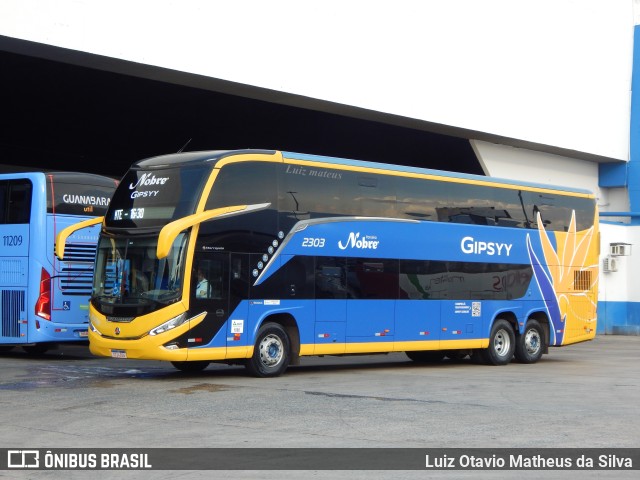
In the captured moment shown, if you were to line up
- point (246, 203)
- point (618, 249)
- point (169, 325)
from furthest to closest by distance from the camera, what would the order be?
1. point (618, 249)
2. point (246, 203)
3. point (169, 325)

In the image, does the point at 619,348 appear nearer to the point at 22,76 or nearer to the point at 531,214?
the point at 531,214

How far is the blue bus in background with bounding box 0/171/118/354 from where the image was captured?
20.4 m

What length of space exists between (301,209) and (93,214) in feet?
18.4

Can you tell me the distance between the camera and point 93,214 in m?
21.5

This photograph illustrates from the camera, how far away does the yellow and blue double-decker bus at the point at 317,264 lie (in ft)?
54.0

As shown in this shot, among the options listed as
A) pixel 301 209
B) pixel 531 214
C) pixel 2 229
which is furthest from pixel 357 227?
pixel 2 229

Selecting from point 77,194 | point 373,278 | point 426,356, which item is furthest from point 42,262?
point 426,356

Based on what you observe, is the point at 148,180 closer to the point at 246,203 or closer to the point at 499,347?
the point at 246,203

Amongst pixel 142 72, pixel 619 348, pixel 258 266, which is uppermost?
pixel 142 72

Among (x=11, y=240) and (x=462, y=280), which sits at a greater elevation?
(x=11, y=240)

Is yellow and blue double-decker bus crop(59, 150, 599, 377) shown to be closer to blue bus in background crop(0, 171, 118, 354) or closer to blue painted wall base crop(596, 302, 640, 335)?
blue bus in background crop(0, 171, 118, 354)

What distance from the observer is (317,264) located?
18.3 meters

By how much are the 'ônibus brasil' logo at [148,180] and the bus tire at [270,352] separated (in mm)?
2994

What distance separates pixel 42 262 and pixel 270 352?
5.55 meters
